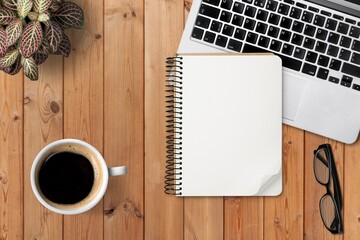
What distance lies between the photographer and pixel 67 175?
3.13ft

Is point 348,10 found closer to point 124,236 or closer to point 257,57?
point 257,57

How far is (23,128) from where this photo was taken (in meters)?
1.01

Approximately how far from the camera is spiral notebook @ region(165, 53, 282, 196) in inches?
39.4

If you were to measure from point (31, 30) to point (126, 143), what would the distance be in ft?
0.86

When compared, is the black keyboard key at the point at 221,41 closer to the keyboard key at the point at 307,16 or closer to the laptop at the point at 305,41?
the laptop at the point at 305,41

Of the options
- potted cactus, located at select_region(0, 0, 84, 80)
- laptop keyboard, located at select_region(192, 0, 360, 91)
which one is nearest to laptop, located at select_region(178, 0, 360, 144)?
laptop keyboard, located at select_region(192, 0, 360, 91)

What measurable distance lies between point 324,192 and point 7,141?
0.58 metres

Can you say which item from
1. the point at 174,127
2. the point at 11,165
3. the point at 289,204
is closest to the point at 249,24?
the point at 174,127

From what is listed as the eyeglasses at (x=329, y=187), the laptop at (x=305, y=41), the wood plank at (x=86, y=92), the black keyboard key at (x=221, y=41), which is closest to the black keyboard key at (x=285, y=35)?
the laptop at (x=305, y=41)

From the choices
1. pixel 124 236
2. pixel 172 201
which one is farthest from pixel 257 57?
pixel 124 236

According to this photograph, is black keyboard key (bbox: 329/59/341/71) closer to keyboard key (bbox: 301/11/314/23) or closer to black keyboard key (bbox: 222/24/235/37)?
keyboard key (bbox: 301/11/314/23)

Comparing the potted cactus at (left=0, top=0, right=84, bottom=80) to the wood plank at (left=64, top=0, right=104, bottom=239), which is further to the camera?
the wood plank at (left=64, top=0, right=104, bottom=239)

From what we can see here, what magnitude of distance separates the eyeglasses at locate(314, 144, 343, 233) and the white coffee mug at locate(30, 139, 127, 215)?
0.36m

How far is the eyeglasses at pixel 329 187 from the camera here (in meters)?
1.00
